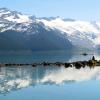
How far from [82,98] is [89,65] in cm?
8643

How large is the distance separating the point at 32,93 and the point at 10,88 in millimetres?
9725

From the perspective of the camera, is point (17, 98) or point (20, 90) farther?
point (20, 90)

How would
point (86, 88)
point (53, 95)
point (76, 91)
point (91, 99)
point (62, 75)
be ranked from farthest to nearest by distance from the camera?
point (62, 75) < point (86, 88) < point (76, 91) < point (53, 95) < point (91, 99)

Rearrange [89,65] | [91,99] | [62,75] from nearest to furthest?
[91,99]
[62,75]
[89,65]

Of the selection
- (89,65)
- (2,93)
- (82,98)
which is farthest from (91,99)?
(89,65)

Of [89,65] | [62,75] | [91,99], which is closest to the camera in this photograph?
[91,99]

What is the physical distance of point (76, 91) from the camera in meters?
67.4

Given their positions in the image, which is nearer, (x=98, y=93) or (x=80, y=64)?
(x=98, y=93)

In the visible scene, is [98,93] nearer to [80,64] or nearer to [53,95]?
[53,95]

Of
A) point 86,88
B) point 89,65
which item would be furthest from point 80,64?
point 86,88

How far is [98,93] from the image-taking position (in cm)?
6481

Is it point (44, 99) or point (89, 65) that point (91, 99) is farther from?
point (89, 65)


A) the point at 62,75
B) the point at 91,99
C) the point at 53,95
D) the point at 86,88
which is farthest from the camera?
the point at 62,75

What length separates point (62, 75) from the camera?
105 meters
